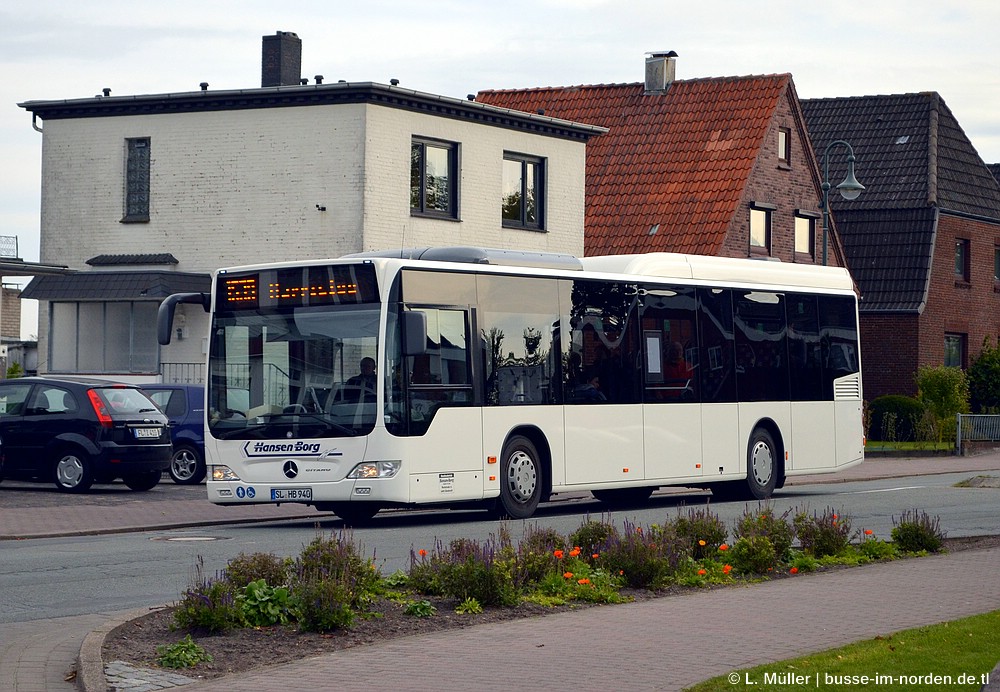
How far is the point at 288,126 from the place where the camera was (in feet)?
109

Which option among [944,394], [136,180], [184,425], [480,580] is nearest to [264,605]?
[480,580]

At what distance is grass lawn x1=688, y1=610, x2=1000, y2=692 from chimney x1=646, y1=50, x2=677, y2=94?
1502 inches

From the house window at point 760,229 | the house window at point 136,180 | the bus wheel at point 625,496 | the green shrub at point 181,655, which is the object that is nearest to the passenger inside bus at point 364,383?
the bus wheel at point 625,496

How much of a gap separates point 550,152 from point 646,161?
25.9ft

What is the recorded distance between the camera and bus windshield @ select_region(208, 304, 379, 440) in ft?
57.5

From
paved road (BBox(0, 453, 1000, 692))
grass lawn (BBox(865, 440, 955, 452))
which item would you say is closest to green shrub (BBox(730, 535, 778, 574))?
paved road (BBox(0, 453, 1000, 692))

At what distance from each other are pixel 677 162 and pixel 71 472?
24.5m

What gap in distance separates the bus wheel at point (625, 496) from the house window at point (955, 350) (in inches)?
1183

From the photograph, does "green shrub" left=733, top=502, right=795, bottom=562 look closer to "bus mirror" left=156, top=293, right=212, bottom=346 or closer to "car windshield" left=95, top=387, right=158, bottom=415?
"bus mirror" left=156, top=293, right=212, bottom=346

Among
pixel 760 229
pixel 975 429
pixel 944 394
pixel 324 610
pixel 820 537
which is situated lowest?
pixel 324 610

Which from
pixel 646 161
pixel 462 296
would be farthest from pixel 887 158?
pixel 462 296

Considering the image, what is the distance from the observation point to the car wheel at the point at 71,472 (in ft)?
78.0

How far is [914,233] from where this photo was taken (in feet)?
165

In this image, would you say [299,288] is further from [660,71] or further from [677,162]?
[660,71]
